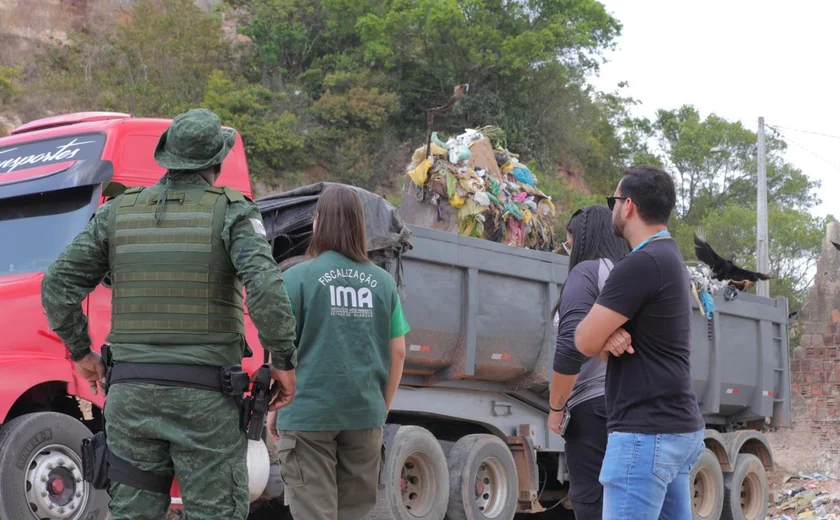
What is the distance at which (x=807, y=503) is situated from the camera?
13234 millimetres

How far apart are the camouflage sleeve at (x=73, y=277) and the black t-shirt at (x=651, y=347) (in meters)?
1.92

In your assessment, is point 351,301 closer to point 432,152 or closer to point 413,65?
point 432,152

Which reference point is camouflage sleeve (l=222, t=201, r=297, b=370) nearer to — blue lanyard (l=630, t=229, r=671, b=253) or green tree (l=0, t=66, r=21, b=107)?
blue lanyard (l=630, t=229, r=671, b=253)

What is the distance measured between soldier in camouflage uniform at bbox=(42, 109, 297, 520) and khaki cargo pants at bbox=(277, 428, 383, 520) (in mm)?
575

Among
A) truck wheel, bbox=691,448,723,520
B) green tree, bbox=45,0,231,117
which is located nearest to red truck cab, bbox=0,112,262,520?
truck wheel, bbox=691,448,723,520

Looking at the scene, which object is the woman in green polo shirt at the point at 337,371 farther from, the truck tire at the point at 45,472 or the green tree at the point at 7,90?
the green tree at the point at 7,90

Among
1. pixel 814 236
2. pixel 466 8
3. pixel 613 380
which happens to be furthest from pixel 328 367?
pixel 814 236

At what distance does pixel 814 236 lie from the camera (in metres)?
49.3

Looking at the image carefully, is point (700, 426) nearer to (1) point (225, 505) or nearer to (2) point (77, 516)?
(1) point (225, 505)

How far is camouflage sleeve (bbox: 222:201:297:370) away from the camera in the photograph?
3.81 meters

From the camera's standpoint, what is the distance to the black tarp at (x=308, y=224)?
7547mm

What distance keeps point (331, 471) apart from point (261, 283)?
119 centimetres

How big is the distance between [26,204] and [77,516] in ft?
6.78

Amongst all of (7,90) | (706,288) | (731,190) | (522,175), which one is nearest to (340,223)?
(522,175)
